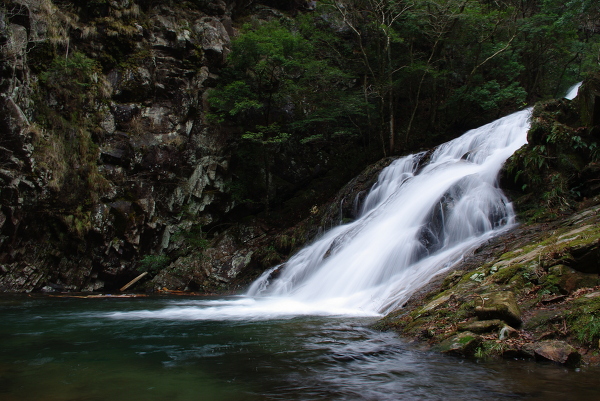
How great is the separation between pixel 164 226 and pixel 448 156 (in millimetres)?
10730

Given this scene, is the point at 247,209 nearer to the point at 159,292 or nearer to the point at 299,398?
the point at 159,292

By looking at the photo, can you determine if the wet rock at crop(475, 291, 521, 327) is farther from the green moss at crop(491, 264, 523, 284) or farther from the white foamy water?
the white foamy water

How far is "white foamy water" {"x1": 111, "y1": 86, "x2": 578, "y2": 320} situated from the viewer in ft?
24.6

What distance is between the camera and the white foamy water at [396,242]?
7.51 m

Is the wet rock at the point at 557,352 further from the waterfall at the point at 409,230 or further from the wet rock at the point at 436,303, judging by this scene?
the waterfall at the point at 409,230

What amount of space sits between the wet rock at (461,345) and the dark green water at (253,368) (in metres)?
0.16

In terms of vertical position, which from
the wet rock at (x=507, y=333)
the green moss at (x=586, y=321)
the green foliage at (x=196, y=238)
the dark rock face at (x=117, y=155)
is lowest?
the wet rock at (x=507, y=333)

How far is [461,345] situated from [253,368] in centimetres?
207

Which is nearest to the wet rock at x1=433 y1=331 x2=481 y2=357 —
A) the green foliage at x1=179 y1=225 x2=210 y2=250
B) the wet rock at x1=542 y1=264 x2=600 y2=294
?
the wet rock at x1=542 y1=264 x2=600 y2=294

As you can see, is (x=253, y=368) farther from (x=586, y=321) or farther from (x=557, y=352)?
(x=586, y=321)

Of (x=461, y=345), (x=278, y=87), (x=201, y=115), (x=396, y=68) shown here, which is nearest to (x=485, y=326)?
(x=461, y=345)

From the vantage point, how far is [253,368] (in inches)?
143

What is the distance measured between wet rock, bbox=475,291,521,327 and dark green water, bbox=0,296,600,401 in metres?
0.57

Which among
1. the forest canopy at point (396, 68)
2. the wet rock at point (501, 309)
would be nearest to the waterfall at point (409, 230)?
the wet rock at point (501, 309)
